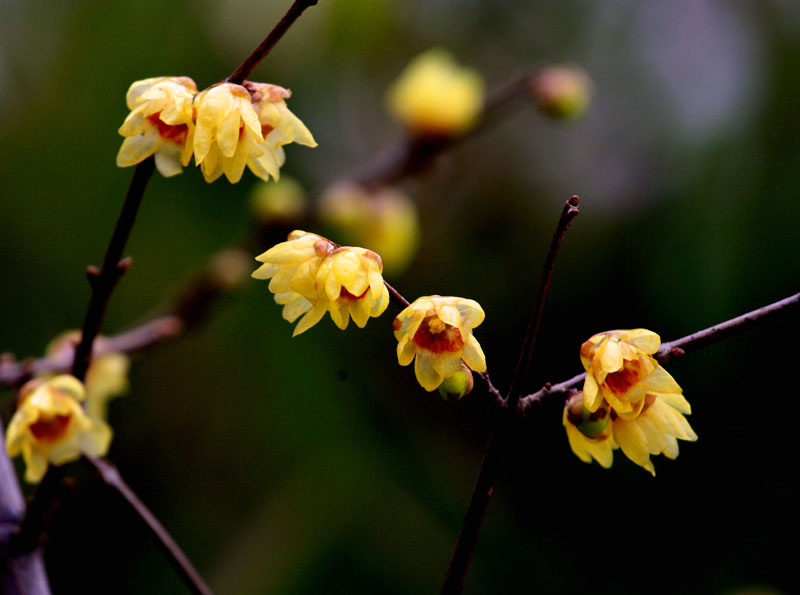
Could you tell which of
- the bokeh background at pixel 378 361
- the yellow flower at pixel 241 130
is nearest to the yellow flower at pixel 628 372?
the yellow flower at pixel 241 130

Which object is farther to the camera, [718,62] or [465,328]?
[718,62]

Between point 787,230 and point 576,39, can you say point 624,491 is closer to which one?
point 787,230

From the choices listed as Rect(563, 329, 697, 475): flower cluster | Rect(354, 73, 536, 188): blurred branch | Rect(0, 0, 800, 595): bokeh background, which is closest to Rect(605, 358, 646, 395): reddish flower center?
Rect(563, 329, 697, 475): flower cluster

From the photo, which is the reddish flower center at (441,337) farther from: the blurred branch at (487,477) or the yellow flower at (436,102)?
the yellow flower at (436,102)

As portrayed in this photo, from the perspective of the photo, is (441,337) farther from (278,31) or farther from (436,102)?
(436,102)

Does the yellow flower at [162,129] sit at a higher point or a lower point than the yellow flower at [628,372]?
higher

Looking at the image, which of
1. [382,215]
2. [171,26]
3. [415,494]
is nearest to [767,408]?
[415,494]
